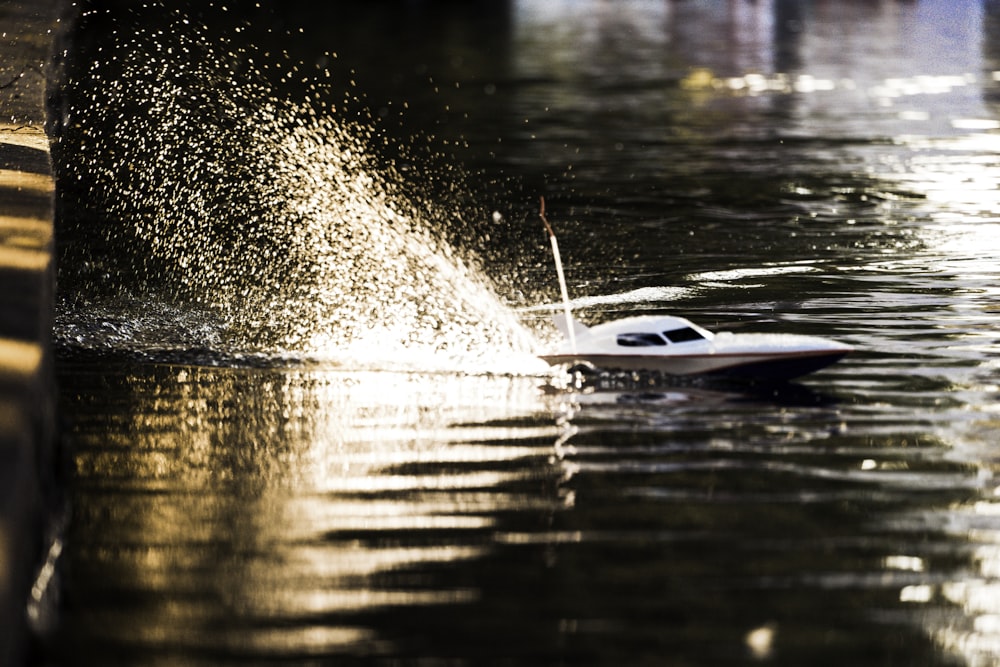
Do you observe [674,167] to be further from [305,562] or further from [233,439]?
[305,562]

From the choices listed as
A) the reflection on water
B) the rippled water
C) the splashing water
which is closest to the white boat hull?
the rippled water

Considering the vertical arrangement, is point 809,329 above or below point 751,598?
below

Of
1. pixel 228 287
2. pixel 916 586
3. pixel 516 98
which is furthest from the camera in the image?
pixel 516 98

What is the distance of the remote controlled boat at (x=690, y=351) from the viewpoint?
1764 centimetres

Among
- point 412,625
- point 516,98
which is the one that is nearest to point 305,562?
point 412,625

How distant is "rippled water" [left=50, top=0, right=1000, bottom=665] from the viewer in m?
11.3

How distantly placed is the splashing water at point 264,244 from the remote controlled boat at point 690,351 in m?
1.36

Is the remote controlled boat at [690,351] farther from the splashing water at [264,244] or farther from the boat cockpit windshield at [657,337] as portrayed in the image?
the splashing water at [264,244]

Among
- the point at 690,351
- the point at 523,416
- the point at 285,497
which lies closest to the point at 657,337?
the point at 690,351

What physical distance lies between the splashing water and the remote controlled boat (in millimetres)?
1363

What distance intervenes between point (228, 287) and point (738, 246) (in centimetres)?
772

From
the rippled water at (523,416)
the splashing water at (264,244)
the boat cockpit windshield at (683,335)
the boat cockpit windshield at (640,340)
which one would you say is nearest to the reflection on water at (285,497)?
the rippled water at (523,416)

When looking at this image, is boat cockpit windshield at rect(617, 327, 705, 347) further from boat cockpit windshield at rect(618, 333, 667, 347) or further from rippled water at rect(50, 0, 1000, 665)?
rippled water at rect(50, 0, 1000, 665)

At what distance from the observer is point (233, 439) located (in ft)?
52.5
